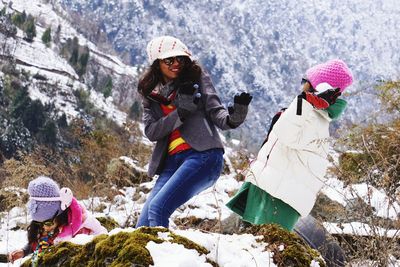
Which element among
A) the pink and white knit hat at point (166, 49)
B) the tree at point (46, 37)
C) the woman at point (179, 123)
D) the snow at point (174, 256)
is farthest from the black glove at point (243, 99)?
the tree at point (46, 37)

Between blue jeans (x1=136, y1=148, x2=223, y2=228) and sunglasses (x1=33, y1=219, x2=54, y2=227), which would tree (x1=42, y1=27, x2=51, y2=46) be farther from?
blue jeans (x1=136, y1=148, x2=223, y2=228)

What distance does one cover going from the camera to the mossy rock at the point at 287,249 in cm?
188

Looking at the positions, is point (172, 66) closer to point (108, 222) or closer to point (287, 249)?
point (108, 222)

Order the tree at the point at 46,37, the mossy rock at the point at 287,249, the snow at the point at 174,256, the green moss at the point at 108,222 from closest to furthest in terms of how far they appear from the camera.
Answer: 1. the snow at the point at 174,256
2. the mossy rock at the point at 287,249
3. the green moss at the point at 108,222
4. the tree at the point at 46,37

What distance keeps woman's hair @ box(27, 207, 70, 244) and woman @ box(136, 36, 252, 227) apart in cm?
46

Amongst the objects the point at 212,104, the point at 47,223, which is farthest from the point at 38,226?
the point at 212,104

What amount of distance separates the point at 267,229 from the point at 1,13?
A: 97895mm

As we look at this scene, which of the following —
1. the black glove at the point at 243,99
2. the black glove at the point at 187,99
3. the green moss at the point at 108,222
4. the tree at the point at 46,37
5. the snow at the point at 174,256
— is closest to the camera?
the snow at the point at 174,256

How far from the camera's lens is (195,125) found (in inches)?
123

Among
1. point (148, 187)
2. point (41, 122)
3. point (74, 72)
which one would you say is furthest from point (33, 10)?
point (148, 187)

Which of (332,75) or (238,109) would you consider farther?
(332,75)

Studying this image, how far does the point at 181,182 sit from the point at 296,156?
69 cm

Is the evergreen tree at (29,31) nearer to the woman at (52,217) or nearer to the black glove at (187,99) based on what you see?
the woman at (52,217)

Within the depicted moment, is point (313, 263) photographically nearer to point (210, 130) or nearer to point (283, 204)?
point (283, 204)
